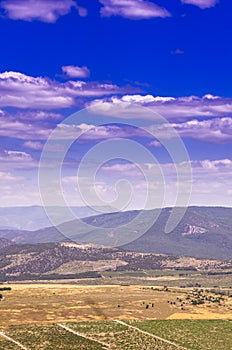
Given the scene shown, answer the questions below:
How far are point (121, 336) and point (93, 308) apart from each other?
40406 mm

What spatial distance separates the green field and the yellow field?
10.3 metres

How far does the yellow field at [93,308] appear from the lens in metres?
141

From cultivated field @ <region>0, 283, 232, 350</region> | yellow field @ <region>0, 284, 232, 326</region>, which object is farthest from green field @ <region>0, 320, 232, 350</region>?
yellow field @ <region>0, 284, 232, 326</region>

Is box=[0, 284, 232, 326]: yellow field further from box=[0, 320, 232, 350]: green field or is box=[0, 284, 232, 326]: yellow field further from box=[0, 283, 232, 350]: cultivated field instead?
box=[0, 320, 232, 350]: green field

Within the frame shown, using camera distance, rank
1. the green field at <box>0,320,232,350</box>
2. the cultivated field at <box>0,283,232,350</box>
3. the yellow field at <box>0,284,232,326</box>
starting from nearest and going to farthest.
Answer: the green field at <box>0,320,232,350</box>, the cultivated field at <box>0,283,232,350</box>, the yellow field at <box>0,284,232,326</box>

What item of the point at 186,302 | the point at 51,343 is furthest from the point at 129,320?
the point at 186,302

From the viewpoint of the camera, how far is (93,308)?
159 m

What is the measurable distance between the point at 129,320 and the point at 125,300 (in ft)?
134

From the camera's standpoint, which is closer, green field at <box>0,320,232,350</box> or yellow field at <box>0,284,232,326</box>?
green field at <box>0,320,232,350</box>

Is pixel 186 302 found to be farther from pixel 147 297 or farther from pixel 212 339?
pixel 212 339

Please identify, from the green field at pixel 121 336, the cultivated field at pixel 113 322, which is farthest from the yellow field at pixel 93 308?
the green field at pixel 121 336

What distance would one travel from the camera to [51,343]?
109688 mm

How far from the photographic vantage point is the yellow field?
140750 mm

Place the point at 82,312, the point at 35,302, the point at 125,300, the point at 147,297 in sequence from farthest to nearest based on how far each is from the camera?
the point at 147,297 < the point at 125,300 < the point at 35,302 < the point at 82,312
